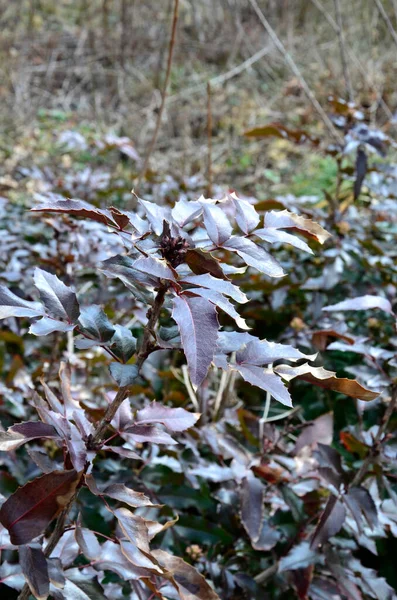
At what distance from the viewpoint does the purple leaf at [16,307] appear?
2.28 ft

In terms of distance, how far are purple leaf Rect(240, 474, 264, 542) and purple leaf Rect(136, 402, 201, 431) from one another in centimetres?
35

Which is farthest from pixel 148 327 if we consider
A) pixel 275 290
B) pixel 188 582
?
pixel 275 290

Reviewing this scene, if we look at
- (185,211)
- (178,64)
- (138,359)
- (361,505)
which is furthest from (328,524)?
(178,64)

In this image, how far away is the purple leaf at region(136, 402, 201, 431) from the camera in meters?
0.83

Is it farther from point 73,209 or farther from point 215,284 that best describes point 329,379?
point 73,209

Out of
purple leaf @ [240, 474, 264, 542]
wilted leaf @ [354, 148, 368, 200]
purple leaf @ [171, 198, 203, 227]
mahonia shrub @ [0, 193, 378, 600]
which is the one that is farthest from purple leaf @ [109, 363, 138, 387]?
wilted leaf @ [354, 148, 368, 200]

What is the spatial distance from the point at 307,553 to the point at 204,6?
24.1 ft

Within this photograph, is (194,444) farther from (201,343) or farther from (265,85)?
(265,85)

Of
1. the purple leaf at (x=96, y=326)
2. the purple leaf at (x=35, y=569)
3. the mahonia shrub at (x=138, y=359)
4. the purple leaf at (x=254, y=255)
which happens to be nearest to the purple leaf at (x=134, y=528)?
the mahonia shrub at (x=138, y=359)

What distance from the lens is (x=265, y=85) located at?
6773 mm

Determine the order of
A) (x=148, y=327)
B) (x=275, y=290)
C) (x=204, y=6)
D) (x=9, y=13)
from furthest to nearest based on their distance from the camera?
(x=204, y=6) → (x=9, y=13) → (x=275, y=290) → (x=148, y=327)

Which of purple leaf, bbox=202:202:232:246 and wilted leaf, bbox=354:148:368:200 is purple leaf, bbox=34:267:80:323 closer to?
purple leaf, bbox=202:202:232:246

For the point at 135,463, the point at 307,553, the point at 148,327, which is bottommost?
the point at 135,463

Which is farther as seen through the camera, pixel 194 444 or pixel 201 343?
pixel 194 444
